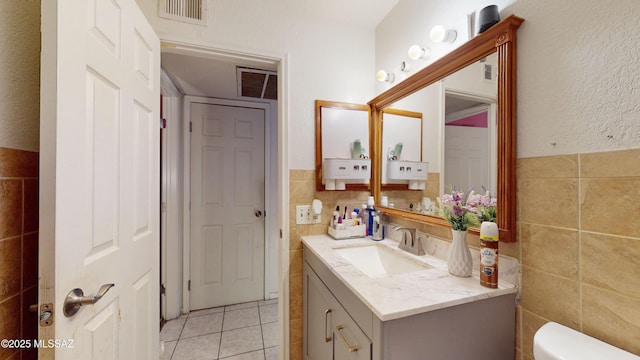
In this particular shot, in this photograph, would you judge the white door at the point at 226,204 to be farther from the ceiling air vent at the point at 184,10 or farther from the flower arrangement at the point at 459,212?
the flower arrangement at the point at 459,212

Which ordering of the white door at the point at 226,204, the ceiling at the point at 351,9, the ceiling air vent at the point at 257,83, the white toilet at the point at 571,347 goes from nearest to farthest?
the white toilet at the point at 571,347 → the ceiling at the point at 351,9 → the ceiling air vent at the point at 257,83 → the white door at the point at 226,204

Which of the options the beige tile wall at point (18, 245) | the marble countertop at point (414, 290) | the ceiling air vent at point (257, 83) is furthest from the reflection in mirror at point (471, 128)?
the beige tile wall at point (18, 245)

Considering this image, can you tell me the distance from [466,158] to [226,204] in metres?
2.11

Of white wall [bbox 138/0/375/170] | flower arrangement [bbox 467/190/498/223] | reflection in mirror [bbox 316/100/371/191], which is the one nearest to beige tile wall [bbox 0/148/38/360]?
white wall [bbox 138/0/375/170]

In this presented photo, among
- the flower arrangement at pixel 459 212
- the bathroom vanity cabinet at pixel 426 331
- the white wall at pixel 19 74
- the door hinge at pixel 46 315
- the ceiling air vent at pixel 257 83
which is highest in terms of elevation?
the ceiling air vent at pixel 257 83

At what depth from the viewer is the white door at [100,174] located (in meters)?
0.65

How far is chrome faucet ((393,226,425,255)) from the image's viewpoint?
1.25m

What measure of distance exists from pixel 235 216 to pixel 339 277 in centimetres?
178

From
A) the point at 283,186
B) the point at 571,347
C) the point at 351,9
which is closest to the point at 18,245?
the point at 283,186

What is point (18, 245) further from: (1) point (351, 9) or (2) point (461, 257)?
(1) point (351, 9)

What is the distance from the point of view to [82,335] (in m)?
0.75

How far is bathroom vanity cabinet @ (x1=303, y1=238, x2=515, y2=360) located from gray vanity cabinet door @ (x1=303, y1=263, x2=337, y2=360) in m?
0.06

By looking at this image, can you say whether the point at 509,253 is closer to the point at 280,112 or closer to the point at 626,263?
the point at 626,263

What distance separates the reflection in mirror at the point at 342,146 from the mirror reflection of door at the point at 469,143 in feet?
1.82
